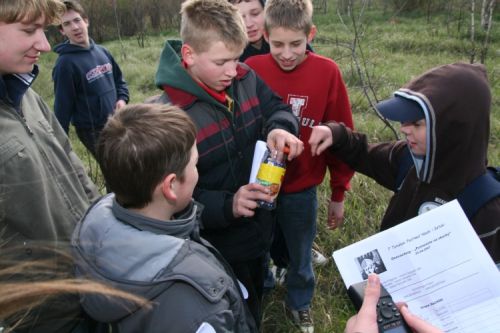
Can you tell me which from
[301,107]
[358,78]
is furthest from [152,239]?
[358,78]

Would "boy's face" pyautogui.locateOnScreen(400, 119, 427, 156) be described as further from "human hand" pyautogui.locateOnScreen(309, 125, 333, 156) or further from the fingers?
the fingers

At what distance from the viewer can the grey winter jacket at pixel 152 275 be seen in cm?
115

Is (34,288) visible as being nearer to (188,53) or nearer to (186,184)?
(186,184)

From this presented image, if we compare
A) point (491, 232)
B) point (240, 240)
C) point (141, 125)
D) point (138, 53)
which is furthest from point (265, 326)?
point (138, 53)

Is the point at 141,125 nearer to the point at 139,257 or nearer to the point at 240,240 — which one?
the point at 139,257

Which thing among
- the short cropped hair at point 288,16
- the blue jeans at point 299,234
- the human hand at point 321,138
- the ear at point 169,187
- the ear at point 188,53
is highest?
the short cropped hair at point 288,16

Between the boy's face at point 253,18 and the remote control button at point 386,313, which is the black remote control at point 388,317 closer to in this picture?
the remote control button at point 386,313

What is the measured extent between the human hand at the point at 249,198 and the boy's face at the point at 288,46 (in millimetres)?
882

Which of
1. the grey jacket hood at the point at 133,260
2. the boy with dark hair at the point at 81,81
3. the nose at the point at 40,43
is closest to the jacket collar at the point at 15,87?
Result: the nose at the point at 40,43

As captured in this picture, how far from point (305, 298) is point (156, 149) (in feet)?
5.45

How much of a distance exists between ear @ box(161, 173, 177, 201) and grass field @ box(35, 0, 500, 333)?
5.25ft

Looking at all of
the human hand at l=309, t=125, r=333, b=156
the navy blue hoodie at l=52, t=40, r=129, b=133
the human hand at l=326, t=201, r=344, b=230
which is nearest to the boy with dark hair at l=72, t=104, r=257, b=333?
the human hand at l=309, t=125, r=333, b=156

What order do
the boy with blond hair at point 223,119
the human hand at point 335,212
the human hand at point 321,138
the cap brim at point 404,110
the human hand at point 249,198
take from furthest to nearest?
1. the human hand at point 335,212
2. the human hand at point 321,138
3. the boy with blond hair at point 223,119
4. the human hand at point 249,198
5. the cap brim at point 404,110

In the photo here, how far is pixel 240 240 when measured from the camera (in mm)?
2066
